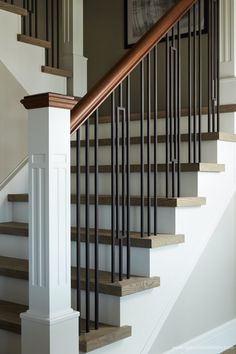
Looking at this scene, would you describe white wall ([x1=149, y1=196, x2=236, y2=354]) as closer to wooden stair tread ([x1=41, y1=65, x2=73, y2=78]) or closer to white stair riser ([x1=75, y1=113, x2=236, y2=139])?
white stair riser ([x1=75, y1=113, x2=236, y2=139])

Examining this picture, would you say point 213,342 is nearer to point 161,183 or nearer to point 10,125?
point 161,183

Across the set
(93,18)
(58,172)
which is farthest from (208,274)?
(93,18)

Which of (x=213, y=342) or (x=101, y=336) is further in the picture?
(x=213, y=342)

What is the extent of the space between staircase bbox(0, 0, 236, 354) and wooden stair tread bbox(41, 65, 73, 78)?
3.47ft

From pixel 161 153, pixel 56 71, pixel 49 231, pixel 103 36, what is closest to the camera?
pixel 49 231

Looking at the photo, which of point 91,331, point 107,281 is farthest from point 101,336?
point 107,281

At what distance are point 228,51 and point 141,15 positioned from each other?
1457 mm

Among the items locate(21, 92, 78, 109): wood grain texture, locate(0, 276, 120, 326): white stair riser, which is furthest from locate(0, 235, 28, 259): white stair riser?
locate(21, 92, 78, 109): wood grain texture

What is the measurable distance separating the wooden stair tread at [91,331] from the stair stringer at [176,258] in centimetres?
5

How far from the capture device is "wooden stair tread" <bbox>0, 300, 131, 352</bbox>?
2371 millimetres

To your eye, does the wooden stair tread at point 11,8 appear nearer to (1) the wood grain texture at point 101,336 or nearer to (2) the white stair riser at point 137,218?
(2) the white stair riser at point 137,218

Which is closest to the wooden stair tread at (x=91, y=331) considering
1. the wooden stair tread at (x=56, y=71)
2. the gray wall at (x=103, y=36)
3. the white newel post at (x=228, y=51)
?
the white newel post at (x=228, y=51)

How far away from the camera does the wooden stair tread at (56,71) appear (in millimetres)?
4215

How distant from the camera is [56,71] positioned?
430 centimetres
